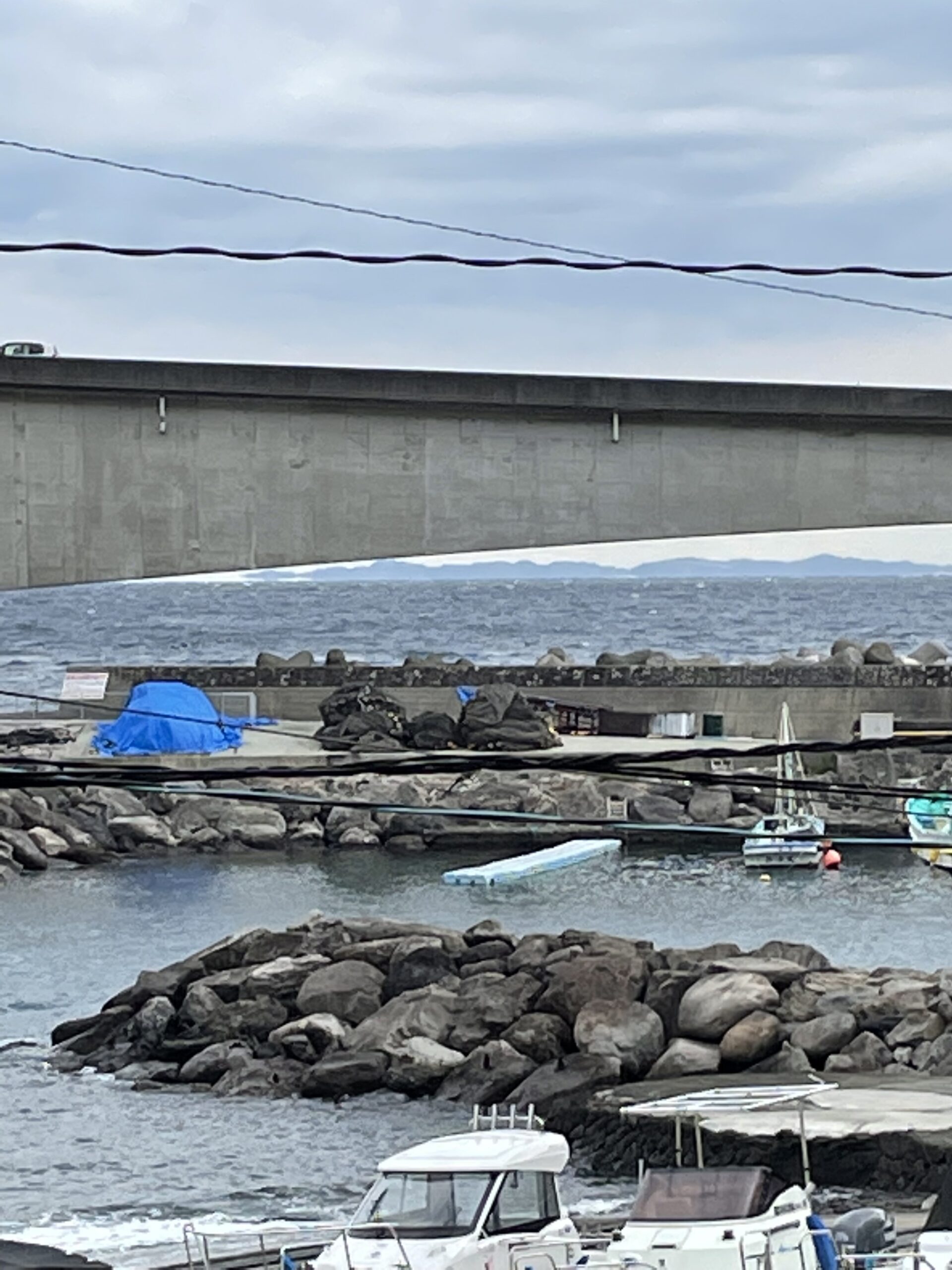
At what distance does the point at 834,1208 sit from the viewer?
70.5 feet

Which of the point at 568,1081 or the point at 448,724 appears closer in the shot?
the point at 568,1081

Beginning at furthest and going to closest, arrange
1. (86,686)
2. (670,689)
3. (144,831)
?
(86,686), (670,689), (144,831)

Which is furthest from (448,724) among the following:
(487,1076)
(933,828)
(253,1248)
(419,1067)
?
(253,1248)

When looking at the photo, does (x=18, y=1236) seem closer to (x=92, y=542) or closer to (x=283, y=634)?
(x=92, y=542)

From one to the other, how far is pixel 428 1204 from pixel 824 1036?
1472 cm

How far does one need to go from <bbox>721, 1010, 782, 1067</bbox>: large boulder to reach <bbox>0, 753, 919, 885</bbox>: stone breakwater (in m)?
29.4

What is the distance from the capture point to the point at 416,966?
3444 centimetres

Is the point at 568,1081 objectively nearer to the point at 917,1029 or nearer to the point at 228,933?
the point at 917,1029

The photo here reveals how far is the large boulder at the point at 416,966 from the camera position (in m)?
34.1

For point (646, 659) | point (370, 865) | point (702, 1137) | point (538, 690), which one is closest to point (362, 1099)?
point (702, 1137)

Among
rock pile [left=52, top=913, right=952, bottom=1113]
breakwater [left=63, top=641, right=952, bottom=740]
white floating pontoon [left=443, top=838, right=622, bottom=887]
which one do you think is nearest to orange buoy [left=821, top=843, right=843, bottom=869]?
white floating pontoon [left=443, top=838, right=622, bottom=887]

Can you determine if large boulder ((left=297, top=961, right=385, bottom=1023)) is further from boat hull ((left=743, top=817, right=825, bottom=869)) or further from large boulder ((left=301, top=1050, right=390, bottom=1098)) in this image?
boat hull ((left=743, top=817, right=825, bottom=869))

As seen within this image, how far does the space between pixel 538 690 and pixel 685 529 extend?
54.6 m

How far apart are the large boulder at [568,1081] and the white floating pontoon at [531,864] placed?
24.3 m
